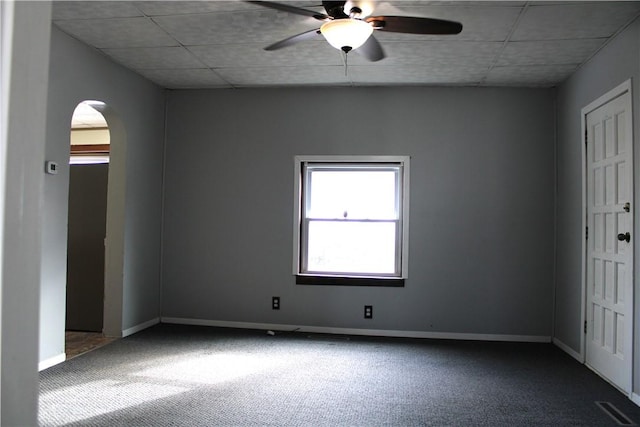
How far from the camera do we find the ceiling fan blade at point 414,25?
8.41ft

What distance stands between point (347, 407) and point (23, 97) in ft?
8.60

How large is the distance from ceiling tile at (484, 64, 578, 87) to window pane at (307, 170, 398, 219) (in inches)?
51.9

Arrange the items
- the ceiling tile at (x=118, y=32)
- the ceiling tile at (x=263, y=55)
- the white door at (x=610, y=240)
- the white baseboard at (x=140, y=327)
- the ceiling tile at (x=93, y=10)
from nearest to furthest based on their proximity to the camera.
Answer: the ceiling tile at (x=93, y=10), the white door at (x=610, y=240), the ceiling tile at (x=118, y=32), the ceiling tile at (x=263, y=55), the white baseboard at (x=140, y=327)

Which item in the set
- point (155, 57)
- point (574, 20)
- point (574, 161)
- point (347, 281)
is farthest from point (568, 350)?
point (155, 57)

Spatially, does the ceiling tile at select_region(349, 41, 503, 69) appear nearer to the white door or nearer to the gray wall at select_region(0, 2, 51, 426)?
the white door

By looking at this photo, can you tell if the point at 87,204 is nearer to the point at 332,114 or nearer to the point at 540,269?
the point at 332,114

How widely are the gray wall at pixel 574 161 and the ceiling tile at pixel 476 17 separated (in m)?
0.80

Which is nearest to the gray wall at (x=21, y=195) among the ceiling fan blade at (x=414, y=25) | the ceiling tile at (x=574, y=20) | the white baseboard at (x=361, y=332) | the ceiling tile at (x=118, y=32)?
the ceiling fan blade at (x=414, y=25)

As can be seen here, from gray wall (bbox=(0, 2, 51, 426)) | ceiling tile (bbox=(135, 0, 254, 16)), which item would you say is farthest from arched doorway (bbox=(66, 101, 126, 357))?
gray wall (bbox=(0, 2, 51, 426))

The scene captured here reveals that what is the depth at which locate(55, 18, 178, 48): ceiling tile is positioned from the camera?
3264mm

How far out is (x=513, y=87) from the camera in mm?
4551

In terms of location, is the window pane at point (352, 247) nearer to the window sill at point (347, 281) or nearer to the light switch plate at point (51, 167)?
the window sill at point (347, 281)

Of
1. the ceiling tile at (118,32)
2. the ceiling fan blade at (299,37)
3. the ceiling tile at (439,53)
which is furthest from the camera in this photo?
the ceiling tile at (439,53)

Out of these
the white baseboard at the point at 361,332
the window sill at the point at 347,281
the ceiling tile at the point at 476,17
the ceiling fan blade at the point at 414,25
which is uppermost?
the ceiling tile at the point at 476,17
